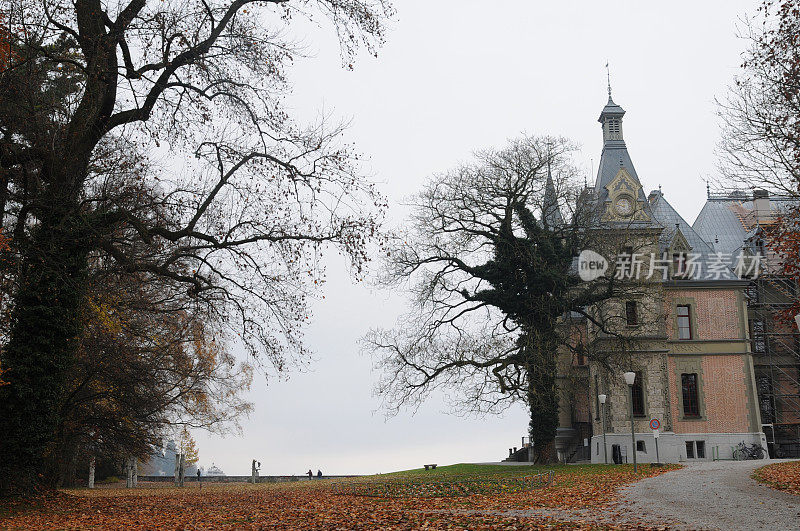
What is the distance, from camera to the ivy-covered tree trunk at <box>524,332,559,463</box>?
33031 mm

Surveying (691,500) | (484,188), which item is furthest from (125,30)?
(484,188)

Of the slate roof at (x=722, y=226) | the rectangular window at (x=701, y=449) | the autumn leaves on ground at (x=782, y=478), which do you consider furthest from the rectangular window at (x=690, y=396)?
the autumn leaves on ground at (x=782, y=478)

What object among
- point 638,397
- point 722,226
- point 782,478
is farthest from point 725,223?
point 782,478

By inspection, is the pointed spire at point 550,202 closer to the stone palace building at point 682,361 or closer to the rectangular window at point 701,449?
the stone palace building at point 682,361

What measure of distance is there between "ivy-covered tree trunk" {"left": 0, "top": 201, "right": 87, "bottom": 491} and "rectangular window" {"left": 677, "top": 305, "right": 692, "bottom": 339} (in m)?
38.0

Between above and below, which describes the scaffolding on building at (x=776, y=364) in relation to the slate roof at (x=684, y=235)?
below

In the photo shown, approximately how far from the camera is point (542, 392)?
33.5m

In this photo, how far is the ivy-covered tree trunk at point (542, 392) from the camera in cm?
3303

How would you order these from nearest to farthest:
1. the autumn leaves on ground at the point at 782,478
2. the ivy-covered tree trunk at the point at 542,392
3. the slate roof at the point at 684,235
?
the autumn leaves on ground at the point at 782,478 → the ivy-covered tree trunk at the point at 542,392 → the slate roof at the point at 684,235

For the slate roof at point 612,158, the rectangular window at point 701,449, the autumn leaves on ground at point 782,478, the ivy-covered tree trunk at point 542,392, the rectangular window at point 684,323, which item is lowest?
the autumn leaves on ground at point 782,478

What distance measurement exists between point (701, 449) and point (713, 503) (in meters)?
29.4

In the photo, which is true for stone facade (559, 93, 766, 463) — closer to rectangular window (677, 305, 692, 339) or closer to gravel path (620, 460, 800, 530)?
rectangular window (677, 305, 692, 339)

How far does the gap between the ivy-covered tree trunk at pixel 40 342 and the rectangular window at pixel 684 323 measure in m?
38.0

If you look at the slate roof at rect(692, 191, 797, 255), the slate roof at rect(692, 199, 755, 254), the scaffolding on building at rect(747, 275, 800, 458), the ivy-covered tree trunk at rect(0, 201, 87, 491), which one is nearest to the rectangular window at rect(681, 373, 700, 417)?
the scaffolding on building at rect(747, 275, 800, 458)
